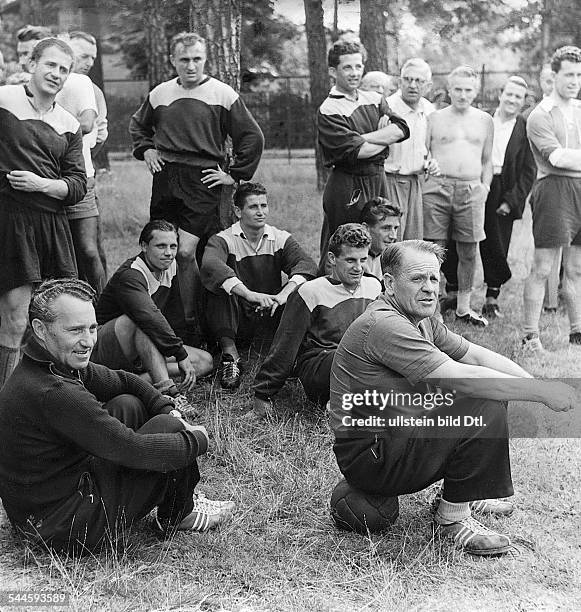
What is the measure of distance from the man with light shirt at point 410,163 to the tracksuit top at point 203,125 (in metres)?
1.02

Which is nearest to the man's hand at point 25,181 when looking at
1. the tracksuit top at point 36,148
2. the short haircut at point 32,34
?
the tracksuit top at point 36,148

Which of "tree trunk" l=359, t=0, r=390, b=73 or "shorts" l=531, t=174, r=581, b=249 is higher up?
"tree trunk" l=359, t=0, r=390, b=73

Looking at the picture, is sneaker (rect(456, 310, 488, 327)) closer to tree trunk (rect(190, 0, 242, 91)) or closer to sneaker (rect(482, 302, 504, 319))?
→ sneaker (rect(482, 302, 504, 319))

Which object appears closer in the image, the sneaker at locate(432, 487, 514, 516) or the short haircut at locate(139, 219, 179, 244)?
the sneaker at locate(432, 487, 514, 516)

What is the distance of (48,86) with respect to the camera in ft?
13.7

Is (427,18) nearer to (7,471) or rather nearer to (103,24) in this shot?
(103,24)

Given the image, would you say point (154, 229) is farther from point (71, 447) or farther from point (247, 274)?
point (71, 447)

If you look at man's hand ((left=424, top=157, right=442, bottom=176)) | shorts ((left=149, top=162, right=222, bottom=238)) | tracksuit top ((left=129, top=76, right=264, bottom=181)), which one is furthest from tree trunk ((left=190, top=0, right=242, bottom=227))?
man's hand ((left=424, top=157, right=442, bottom=176))

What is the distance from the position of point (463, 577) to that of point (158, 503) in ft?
3.52

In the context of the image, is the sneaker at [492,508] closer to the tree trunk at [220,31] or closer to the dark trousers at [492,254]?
the tree trunk at [220,31]

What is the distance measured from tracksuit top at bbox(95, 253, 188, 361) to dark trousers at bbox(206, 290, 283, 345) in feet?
1.27

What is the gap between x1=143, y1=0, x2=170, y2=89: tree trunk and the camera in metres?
6.06

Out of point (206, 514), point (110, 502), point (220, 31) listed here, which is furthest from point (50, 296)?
point (220, 31)

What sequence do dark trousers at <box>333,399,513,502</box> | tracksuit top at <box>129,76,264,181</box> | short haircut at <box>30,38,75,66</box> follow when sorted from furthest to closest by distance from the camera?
tracksuit top at <box>129,76,264,181</box> < short haircut at <box>30,38,75,66</box> < dark trousers at <box>333,399,513,502</box>
